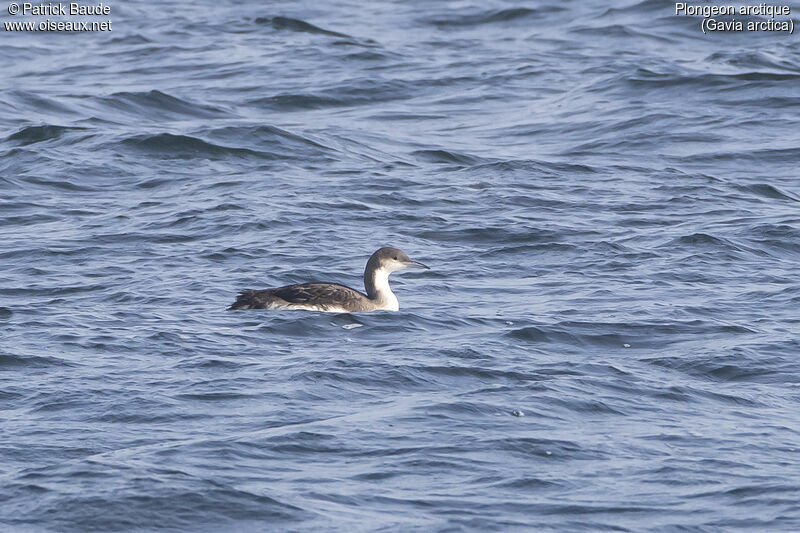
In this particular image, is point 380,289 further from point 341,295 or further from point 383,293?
point 341,295

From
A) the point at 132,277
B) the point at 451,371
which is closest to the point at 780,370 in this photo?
the point at 451,371

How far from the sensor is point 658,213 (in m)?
→ 17.0

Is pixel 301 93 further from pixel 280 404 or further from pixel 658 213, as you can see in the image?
pixel 280 404

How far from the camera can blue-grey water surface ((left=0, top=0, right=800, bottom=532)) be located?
9055mm

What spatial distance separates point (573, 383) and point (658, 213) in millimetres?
6295

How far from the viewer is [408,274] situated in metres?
15.5

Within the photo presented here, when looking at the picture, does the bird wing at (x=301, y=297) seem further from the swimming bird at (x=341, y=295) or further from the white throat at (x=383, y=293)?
the white throat at (x=383, y=293)

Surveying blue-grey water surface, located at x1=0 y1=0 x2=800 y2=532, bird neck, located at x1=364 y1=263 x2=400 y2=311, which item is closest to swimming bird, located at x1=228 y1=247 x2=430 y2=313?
bird neck, located at x1=364 y1=263 x2=400 y2=311

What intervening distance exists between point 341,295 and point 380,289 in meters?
0.51

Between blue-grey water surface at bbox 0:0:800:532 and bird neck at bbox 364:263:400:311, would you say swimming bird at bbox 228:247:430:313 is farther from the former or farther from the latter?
blue-grey water surface at bbox 0:0:800:532

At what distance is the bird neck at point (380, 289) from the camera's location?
13.8 meters

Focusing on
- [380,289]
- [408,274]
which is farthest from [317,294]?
[408,274]

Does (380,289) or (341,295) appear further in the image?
(380,289)

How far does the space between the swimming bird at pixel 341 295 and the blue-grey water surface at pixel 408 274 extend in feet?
0.67
